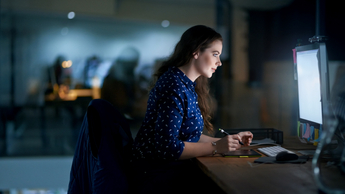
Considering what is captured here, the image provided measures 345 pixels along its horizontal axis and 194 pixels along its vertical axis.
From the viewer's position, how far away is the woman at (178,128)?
124 centimetres

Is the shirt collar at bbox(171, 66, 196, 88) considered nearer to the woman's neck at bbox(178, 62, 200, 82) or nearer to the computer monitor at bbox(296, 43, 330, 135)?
the woman's neck at bbox(178, 62, 200, 82)

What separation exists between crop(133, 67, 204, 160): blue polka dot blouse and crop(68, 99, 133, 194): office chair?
0.09 meters

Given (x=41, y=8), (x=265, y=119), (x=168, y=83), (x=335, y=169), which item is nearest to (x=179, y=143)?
(x=168, y=83)

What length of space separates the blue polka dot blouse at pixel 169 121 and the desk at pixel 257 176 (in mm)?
147

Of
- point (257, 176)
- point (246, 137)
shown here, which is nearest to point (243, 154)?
point (246, 137)

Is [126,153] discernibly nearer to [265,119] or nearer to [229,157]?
[229,157]

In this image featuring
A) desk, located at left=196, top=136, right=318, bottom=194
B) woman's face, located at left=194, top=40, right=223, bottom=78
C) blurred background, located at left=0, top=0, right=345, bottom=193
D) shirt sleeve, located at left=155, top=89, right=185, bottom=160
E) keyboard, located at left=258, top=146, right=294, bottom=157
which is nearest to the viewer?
desk, located at left=196, top=136, right=318, bottom=194

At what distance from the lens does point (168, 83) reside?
1.33m

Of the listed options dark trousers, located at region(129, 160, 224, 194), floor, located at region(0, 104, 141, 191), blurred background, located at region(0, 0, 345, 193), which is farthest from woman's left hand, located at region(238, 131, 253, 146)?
floor, located at region(0, 104, 141, 191)

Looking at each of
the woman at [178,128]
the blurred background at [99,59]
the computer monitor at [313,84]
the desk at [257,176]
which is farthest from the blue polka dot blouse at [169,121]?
the blurred background at [99,59]

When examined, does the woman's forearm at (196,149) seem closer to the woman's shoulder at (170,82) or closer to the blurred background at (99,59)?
the woman's shoulder at (170,82)

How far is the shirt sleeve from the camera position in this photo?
4.00 ft

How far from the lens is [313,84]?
1397 millimetres

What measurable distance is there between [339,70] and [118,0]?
2.55m
